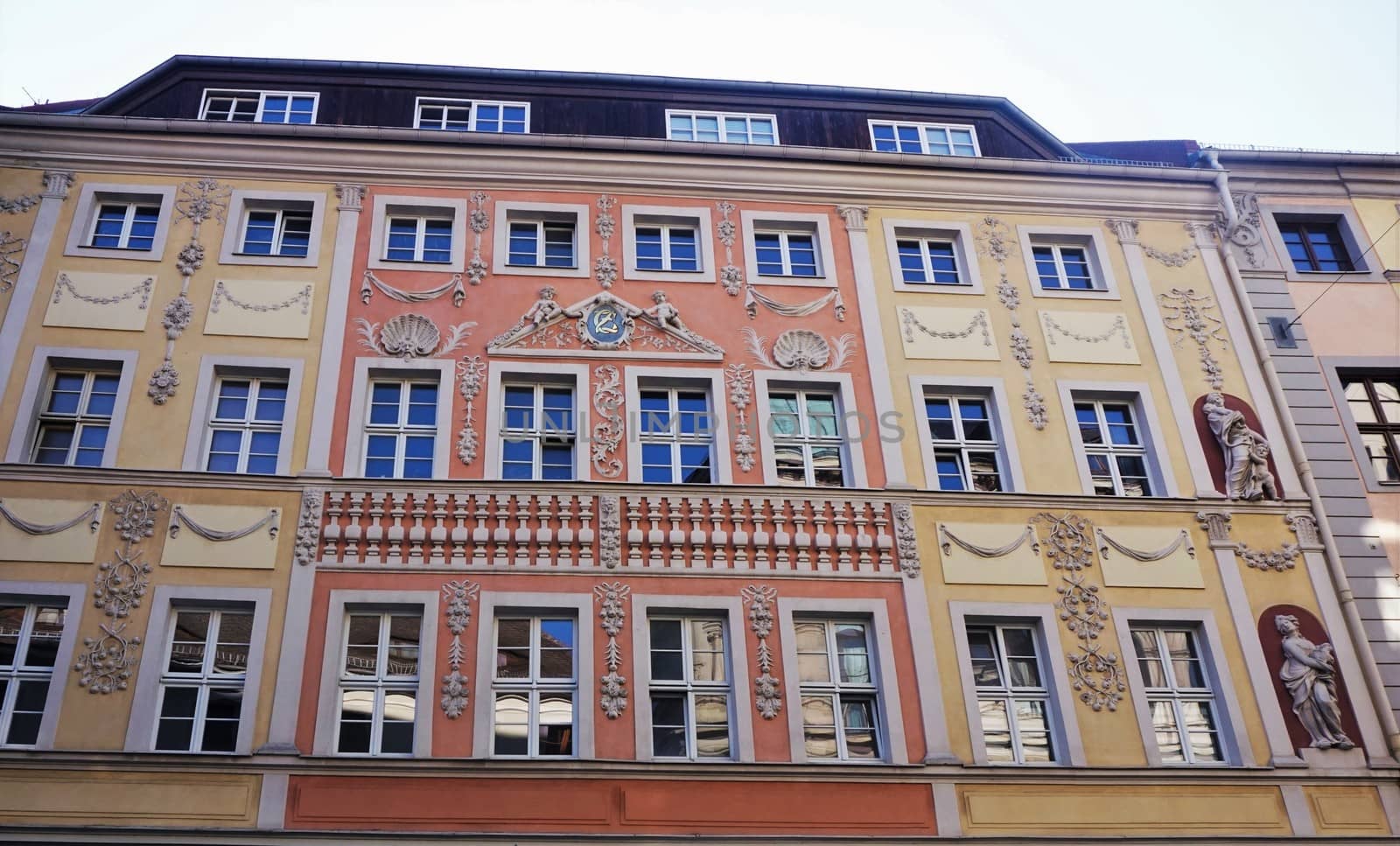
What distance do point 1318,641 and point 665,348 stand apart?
10034 mm

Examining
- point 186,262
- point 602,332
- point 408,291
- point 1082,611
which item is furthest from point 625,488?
point 186,262

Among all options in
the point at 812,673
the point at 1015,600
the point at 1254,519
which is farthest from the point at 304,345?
the point at 1254,519

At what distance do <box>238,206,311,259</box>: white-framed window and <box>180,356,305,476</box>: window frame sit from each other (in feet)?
6.86

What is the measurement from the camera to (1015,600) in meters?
17.5

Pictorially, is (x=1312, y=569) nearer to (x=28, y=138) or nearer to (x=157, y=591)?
(x=157, y=591)

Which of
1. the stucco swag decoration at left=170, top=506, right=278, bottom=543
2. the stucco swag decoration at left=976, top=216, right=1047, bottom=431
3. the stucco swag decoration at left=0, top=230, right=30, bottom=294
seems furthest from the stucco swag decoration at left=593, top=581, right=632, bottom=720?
the stucco swag decoration at left=0, top=230, right=30, bottom=294

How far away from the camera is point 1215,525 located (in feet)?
60.6

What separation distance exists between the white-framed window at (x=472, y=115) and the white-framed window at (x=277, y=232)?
9.28 feet

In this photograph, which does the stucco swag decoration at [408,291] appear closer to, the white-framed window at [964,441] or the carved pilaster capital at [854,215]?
the carved pilaster capital at [854,215]

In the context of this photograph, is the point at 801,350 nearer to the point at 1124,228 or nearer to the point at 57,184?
the point at 1124,228

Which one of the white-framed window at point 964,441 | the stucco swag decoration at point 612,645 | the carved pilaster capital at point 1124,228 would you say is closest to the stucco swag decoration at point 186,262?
the stucco swag decoration at point 612,645

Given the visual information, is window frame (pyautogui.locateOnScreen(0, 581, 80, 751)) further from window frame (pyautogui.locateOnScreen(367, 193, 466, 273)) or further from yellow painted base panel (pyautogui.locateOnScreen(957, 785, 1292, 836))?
yellow painted base panel (pyautogui.locateOnScreen(957, 785, 1292, 836))

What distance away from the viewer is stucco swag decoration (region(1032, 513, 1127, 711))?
1695 centimetres

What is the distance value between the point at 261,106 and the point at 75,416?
6.64 metres
